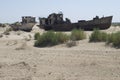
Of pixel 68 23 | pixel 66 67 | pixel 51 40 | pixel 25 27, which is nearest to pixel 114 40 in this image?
pixel 51 40

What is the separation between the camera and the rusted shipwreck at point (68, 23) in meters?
44.6

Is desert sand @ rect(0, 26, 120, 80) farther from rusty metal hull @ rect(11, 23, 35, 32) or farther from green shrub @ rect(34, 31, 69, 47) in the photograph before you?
rusty metal hull @ rect(11, 23, 35, 32)

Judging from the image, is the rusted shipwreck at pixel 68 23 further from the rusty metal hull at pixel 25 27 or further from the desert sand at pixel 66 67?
the desert sand at pixel 66 67

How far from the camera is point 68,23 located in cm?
4762

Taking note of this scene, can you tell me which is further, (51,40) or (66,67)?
(51,40)

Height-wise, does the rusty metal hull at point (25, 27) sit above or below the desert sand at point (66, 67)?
above

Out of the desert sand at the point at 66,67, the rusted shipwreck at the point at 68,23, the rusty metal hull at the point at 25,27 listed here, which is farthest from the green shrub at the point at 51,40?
the rusty metal hull at the point at 25,27

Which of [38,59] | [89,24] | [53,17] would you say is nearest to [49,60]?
[38,59]

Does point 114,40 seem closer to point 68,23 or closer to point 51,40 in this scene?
point 51,40

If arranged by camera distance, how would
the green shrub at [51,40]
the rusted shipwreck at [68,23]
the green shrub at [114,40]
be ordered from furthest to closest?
the rusted shipwreck at [68,23] → the green shrub at [51,40] → the green shrub at [114,40]

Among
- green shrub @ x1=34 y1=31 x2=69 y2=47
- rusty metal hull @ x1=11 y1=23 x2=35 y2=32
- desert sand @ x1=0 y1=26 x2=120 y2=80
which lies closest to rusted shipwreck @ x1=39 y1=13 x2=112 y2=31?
rusty metal hull @ x1=11 y1=23 x2=35 y2=32

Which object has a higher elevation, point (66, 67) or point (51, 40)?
point (51, 40)

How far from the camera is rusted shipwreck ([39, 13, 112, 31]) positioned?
4456 cm

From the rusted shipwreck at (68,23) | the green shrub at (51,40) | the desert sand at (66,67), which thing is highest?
the rusted shipwreck at (68,23)
